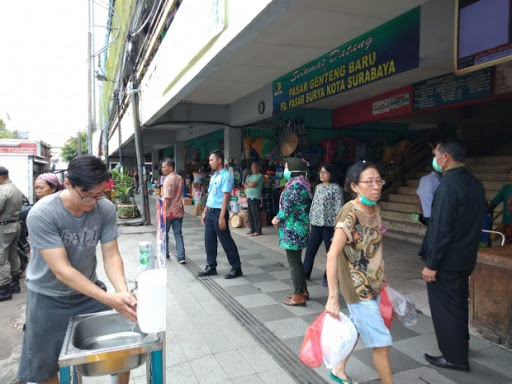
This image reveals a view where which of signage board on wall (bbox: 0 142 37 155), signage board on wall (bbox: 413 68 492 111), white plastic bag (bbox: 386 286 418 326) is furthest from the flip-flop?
signage board on wall (bbox: 0 142 37 155)

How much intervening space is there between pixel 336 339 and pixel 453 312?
3.83 ft

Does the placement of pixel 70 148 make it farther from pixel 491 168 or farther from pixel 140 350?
pixel 140 350

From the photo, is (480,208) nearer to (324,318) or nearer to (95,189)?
(324,318)

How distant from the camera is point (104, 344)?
199 centimetres

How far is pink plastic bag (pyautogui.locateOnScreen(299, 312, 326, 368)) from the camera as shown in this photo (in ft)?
7.25

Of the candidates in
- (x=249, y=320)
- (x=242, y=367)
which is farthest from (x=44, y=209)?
(x=249, y=320)

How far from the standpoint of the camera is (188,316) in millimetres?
4023

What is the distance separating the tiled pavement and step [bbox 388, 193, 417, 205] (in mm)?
3472

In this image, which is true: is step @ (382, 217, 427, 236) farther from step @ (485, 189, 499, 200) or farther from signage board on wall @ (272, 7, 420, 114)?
signage board on wall @ (272, 7, 420, 114)


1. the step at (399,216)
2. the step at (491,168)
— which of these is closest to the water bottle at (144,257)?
the step at (399,216)

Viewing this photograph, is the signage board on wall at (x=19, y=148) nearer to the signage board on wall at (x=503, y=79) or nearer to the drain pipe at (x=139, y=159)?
the drain pipe at (x=139, y=159)

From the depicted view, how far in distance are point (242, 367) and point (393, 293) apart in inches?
52.8

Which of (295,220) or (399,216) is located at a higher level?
(295,220)

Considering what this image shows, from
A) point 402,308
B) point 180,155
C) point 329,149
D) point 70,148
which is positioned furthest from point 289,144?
point 70,148
